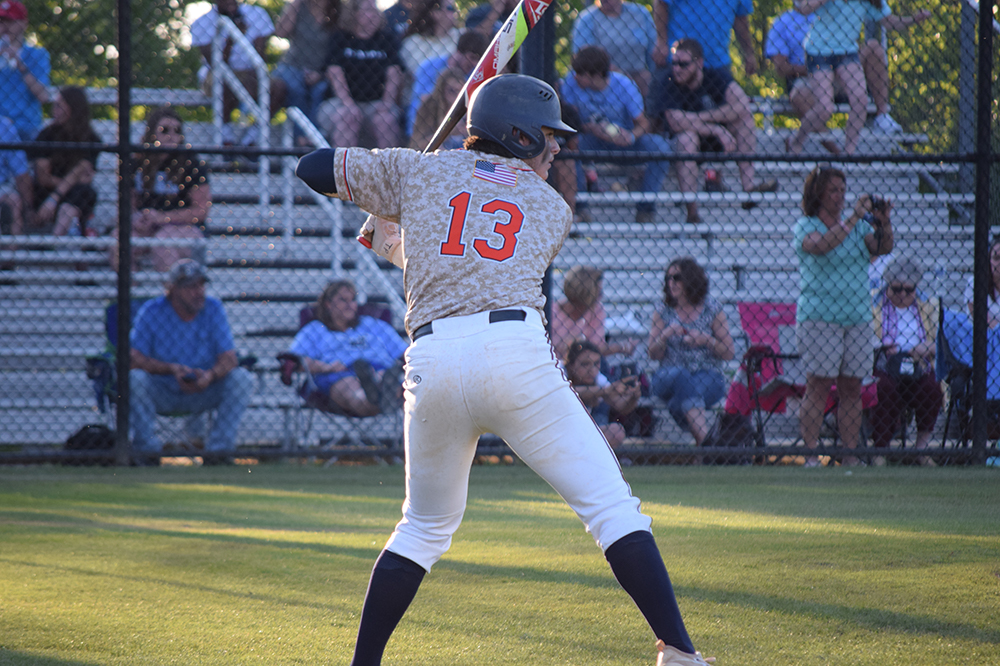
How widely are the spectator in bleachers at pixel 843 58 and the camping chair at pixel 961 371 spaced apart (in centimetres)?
211

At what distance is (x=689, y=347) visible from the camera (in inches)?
292

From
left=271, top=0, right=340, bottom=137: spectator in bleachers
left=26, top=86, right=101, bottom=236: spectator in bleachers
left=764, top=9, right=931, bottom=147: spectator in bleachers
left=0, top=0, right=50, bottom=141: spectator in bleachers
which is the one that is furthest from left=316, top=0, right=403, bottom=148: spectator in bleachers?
left=764, top=9, right=931, bottom=147: spectator in bleachers

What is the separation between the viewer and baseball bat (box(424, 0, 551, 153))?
135 inches

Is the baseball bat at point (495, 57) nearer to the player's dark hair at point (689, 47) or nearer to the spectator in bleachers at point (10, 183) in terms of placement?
the player's dark hair at point (689, 47)

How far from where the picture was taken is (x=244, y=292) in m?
9.30

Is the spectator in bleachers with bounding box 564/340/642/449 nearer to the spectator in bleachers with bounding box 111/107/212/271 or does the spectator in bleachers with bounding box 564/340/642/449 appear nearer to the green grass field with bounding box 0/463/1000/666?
the green grass field with bounding box 0/463/1000/666

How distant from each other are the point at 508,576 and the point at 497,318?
5.36ft

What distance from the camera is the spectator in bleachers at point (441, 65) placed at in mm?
8008

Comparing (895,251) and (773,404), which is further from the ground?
(895,251)

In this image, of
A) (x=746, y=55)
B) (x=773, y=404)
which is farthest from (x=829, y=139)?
(x=773, y=404)

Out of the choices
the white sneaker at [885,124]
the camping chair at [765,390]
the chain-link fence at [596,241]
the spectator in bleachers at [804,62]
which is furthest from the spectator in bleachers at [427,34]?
the white sneaker at [885,124]

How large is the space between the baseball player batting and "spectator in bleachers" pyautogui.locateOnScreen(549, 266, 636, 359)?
4.43 m

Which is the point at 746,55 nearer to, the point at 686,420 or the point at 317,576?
the point at 686,420

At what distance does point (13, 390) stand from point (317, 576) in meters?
6.14
